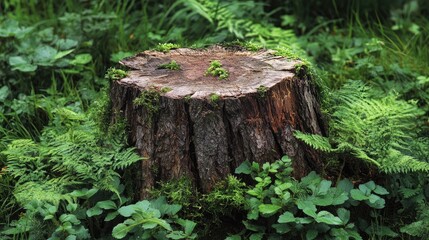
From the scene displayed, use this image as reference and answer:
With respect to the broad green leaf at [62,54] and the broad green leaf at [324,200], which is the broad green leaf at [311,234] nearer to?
the broad green leaf at [324,200]

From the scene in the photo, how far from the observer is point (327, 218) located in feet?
8.37

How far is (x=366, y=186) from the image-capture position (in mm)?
2812

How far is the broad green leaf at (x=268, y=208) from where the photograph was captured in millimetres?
2570

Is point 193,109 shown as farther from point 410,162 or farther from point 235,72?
point 410,162

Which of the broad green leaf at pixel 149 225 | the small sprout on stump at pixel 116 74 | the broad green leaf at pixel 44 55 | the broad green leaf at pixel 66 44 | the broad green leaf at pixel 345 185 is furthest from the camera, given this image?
the broad green leaf at pixel 66 44

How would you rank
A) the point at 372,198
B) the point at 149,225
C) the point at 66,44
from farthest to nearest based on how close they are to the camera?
the point at 66,44 < the point at 372,198 < the point at 149,225

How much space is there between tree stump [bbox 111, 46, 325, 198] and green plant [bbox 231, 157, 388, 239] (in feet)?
0.36

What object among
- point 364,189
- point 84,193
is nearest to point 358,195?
point 364,189

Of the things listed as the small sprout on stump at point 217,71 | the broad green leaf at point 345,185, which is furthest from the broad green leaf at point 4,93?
the broad green leaf at point 345,185

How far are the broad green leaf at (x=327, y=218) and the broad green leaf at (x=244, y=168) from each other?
36 centimetres

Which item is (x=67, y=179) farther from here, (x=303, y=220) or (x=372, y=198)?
(x=372, y=198)

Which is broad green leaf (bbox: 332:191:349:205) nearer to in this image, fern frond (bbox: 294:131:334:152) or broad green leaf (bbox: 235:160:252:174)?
fern frond (bbox: 294:131:334:152)

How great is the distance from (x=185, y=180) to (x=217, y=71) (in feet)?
1.77

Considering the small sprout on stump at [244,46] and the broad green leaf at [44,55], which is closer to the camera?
the small sprout on stump at [244,46]
